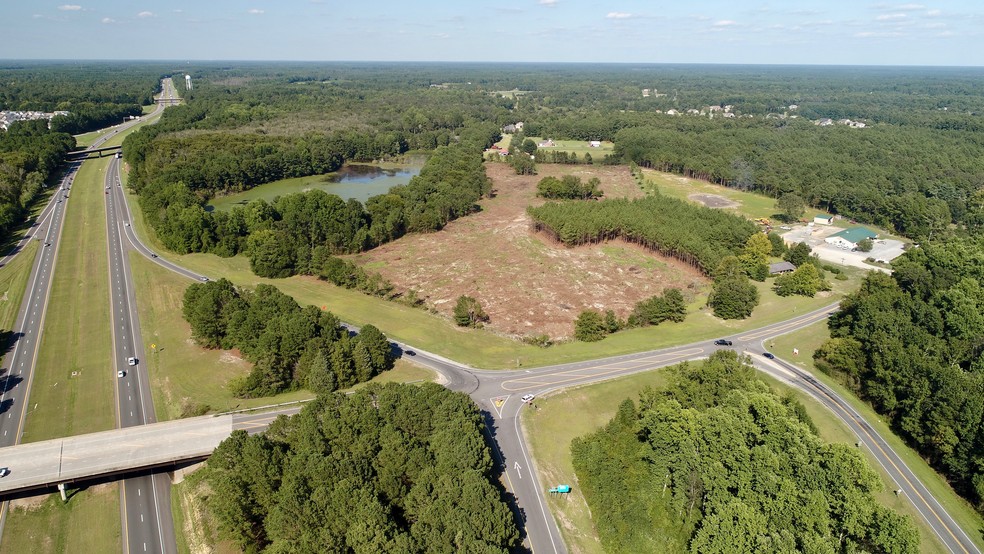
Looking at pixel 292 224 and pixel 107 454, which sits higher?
pixel 292 224

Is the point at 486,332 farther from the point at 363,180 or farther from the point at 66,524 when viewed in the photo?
the point at 363,180

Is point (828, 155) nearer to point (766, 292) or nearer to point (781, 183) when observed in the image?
point (781, 183)

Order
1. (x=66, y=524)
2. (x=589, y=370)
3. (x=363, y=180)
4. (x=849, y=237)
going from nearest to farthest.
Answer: (x=66, y=524), (x=589, y=370), (x=849, y=237), (x=363, y=180)

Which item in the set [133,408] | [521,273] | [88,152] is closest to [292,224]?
[521,273]

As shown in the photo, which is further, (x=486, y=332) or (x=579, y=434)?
(x=486, y=332)

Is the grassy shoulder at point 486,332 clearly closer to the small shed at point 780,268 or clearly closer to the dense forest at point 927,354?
the small shed at point 780,268

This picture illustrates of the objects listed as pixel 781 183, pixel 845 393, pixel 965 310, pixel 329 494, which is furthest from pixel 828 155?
pixel 329 494

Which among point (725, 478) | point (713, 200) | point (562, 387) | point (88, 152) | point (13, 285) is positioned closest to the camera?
point (725, 478)
